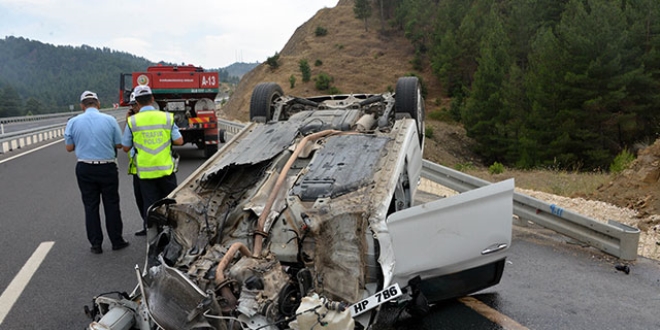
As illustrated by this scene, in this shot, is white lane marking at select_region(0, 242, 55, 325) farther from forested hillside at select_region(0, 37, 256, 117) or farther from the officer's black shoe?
forested hillside at select_region(0, 37, 256, 117)

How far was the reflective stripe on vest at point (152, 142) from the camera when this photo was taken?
5.14 meters

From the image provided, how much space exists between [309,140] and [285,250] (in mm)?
1478

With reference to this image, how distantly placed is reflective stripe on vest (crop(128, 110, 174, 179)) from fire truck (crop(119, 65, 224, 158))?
7.50 metres

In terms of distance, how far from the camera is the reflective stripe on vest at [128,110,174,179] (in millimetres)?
5137

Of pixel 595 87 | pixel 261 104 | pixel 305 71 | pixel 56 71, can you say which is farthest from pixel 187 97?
pixel 56 71

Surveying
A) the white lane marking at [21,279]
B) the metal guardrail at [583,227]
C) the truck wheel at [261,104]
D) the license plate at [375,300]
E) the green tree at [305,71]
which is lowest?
the white lane marking at [21,279]

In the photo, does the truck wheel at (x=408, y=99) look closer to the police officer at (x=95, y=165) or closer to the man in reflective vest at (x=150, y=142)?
the man in reflective vest at (x=150, y=142)

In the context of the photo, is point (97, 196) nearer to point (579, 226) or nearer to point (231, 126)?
point (579, 226)

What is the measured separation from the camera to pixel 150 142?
5172 millimetres

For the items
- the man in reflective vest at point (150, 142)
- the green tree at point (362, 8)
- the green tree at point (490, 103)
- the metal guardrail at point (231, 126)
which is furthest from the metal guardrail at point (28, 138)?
the green tree at point (362, 8)

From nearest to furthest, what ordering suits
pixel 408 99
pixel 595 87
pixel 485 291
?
1. pixel 485 291
2. pixel 408 99
3. pixel 595 87

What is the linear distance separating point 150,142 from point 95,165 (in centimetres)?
72

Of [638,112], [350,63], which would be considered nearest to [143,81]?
[638,112]

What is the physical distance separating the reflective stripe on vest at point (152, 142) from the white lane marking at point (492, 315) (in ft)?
10.7
